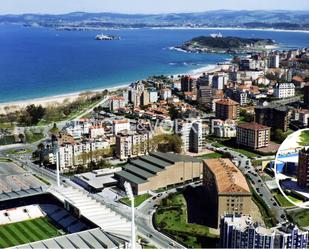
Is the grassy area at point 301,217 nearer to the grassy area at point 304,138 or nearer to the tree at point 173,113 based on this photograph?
the grassy area at point 304,138

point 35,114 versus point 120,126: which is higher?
point 120,126

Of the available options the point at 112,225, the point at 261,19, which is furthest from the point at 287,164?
A: the point at 261,19

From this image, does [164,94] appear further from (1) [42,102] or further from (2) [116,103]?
(1) [42,102]

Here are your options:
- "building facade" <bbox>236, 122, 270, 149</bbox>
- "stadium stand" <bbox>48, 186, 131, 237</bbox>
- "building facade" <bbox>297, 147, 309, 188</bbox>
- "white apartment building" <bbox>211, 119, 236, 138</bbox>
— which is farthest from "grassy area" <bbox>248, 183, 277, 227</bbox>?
"white apartment building" <bbox>211, 119, 236, 138</bbox>

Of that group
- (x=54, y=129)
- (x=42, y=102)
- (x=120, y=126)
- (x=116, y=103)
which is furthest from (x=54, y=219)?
(x=42, y=102)

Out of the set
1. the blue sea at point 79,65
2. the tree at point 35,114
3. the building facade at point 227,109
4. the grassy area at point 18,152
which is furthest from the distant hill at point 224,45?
the grassy area at point 18,152

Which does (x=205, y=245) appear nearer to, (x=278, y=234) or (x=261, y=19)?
(x=278, y=234)

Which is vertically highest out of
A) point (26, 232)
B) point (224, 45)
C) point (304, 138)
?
point (224, 45)
